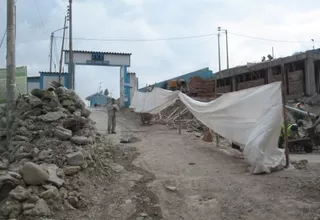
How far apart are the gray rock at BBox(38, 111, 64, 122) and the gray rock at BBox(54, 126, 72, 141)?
441 millimetres

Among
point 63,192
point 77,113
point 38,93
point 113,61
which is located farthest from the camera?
point 113,61

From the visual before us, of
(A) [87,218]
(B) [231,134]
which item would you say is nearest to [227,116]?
(B) [231,134]

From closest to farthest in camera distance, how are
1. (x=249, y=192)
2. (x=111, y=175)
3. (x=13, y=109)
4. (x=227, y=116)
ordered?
(x=249, y=192) < (x=111, y=175) < (x=13, y=109) < (x=227, y=116)

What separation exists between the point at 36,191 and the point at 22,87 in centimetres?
521

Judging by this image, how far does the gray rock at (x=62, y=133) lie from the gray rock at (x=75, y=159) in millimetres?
866

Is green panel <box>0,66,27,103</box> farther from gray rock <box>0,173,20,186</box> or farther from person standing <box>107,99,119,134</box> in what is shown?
person standing <box>107,99,119,134</box>

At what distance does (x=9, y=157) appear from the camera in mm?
7289

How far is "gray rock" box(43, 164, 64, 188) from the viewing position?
223 inches

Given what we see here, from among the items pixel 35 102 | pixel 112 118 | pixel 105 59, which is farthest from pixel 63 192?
pixel 105 59

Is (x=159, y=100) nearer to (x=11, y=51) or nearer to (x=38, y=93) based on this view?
(x=38, y=93)

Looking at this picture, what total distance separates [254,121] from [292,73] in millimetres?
15440

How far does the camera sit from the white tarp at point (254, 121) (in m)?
7.11

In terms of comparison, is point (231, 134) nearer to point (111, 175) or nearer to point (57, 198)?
point (111, 175)

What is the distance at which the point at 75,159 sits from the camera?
652 centimetres
